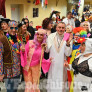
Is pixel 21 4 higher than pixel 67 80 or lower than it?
higher

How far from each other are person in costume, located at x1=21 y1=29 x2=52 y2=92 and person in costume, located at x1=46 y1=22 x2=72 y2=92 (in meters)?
0.15

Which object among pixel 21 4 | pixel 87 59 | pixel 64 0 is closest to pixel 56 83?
pixel 87 59

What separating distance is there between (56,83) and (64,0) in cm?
1204

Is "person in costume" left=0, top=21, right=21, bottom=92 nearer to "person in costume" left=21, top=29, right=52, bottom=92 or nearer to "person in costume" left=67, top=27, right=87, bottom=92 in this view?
"person in costume" left=21, top=29, right=52, bottom=92

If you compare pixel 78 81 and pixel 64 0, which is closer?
pixel 78 81

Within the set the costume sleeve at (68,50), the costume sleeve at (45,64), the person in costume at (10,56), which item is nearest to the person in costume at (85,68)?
the costume sleeve at (68,50)

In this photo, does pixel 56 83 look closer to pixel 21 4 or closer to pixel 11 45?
pixel 11 45

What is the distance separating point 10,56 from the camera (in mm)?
2693

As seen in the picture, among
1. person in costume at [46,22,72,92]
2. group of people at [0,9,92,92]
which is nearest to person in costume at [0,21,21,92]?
group of people at [0,9,92,92]

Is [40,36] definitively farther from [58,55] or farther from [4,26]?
[4,26]

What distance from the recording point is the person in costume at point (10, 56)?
2.63 metres

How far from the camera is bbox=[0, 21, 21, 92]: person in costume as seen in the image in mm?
2627

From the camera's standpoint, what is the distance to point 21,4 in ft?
27.7

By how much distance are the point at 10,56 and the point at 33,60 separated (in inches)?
21.0
